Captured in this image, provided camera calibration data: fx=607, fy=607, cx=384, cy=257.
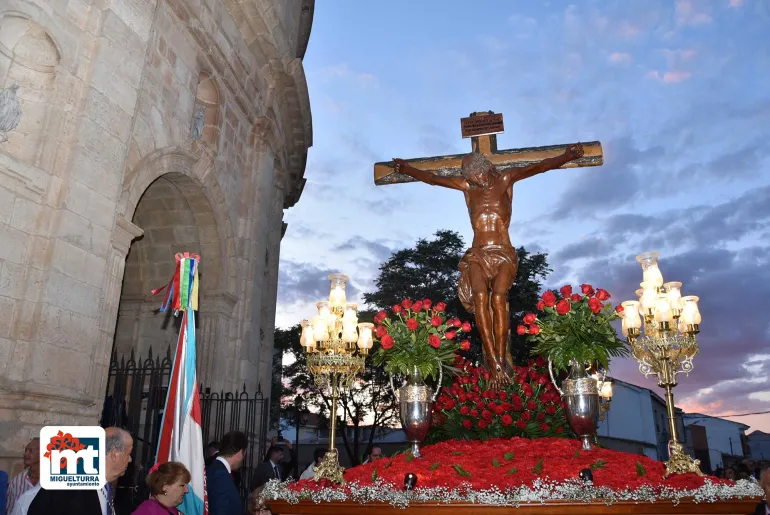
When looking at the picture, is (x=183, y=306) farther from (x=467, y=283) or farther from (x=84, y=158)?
(x=467, y=283)

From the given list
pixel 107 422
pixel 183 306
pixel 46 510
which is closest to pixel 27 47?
pixel 183 306

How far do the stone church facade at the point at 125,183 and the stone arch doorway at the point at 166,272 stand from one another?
0.09ft

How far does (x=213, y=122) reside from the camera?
1224 centimetres

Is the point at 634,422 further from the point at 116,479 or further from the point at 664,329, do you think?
the point at 116,479

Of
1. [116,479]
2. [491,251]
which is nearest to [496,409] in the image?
[491,251]

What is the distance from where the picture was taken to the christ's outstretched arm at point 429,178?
789cm

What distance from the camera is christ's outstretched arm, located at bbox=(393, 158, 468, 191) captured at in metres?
7.89

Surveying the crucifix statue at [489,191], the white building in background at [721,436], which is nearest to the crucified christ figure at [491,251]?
the crucifix statue at [489,191]

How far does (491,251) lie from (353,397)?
A: 22824 mm

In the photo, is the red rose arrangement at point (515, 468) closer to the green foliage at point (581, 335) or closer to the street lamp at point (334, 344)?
the green foliage at point (581, 335)

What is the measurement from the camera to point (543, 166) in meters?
7.64

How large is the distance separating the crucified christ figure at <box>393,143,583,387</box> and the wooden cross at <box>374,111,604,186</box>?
1.22 ft

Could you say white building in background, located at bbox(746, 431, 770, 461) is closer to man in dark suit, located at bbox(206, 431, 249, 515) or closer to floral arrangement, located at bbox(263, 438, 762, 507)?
floral arrangement, located at bbox(263, 438, 762, 507)

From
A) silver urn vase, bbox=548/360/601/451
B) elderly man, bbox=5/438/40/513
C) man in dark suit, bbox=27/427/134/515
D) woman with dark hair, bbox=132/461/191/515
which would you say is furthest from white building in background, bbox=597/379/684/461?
man in dark suit, bbox=27/427/134/515
